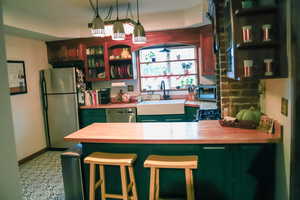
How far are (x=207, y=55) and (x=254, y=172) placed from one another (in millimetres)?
2704

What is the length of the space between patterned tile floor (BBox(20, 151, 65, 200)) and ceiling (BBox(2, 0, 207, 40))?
236 centimetres

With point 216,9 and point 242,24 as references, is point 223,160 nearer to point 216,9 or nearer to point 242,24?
point 242,24

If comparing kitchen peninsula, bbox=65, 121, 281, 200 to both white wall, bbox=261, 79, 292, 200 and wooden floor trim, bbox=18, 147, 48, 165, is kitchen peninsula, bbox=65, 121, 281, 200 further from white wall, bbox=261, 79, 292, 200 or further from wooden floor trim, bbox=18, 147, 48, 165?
wooden floor trim, bbox=18, 147, 48, 165

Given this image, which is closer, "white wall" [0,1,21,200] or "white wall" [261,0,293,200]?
"white wall" [261,0,293,200]

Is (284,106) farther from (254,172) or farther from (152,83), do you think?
(152,83)

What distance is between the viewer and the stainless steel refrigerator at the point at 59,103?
4.52m

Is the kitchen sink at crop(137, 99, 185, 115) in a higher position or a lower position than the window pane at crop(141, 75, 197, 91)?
lower

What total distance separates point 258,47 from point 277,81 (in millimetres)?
352

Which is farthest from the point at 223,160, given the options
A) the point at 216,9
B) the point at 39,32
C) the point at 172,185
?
the point at 39,32

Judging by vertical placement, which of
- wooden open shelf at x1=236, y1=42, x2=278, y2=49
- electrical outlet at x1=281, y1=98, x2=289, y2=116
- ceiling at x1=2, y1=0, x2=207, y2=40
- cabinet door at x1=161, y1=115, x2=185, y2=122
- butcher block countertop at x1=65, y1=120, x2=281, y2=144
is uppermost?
ceiling at x1=2, y1=0, x2=207, y2=40

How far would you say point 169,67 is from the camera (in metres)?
4.97

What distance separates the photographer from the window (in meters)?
4.87

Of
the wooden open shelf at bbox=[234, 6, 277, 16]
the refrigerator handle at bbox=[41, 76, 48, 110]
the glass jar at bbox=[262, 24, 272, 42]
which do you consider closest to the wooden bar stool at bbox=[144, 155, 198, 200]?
the glass jar at bbox=[262, 24, 272, 42]

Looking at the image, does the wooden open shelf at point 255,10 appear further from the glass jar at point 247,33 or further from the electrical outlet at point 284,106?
the electrical outlet at point 284,106
